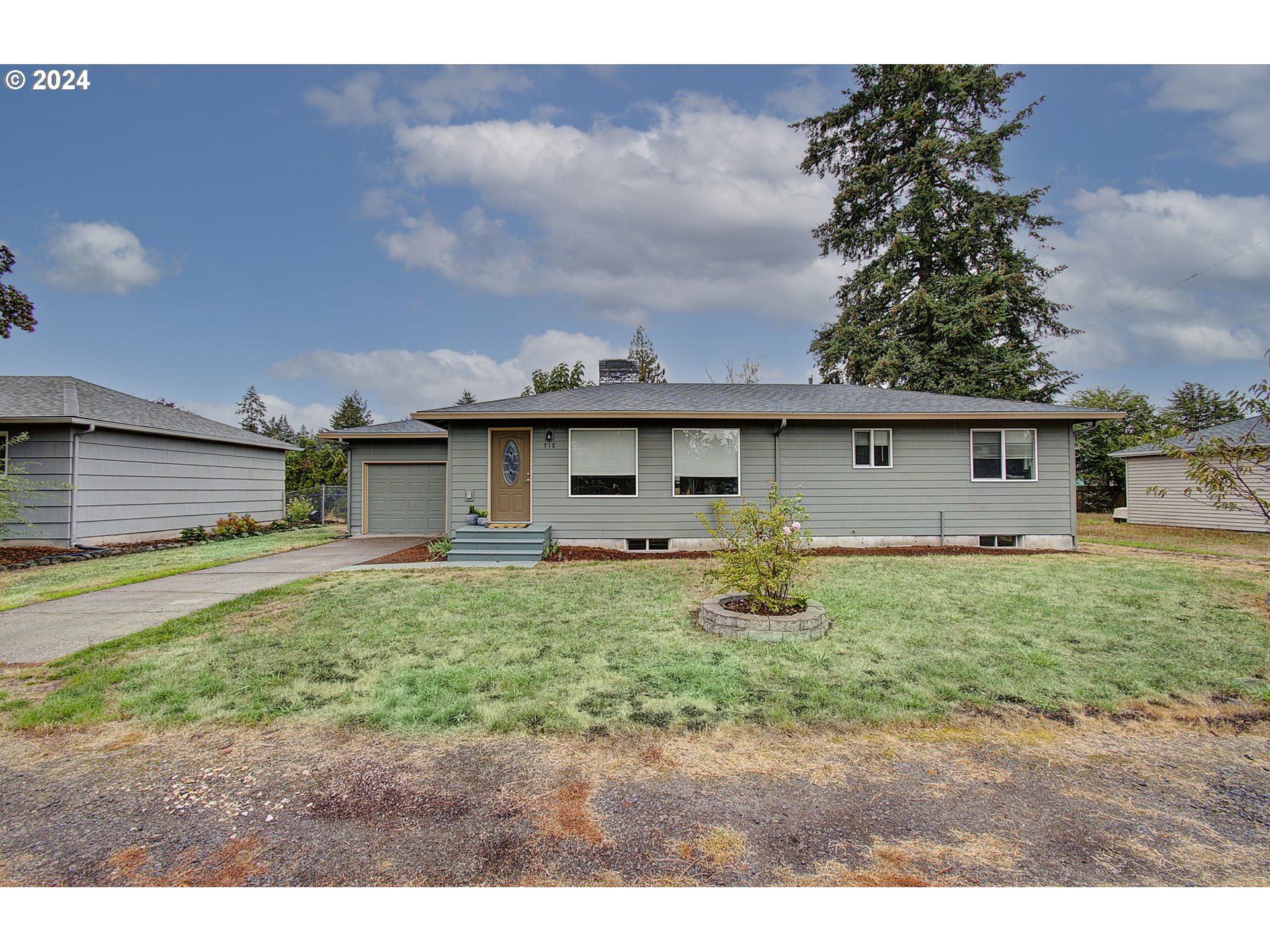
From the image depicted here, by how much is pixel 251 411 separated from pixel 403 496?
158 feet

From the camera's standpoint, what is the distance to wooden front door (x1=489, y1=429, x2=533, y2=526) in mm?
10477

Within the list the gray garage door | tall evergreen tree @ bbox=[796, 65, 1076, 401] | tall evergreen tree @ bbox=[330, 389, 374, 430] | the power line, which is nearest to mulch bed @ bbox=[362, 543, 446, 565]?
the gray garage door

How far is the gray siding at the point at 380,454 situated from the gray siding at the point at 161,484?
401 centimetres

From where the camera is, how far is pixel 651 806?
2.31 meters

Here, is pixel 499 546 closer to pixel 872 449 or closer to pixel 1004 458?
pixel 872 449

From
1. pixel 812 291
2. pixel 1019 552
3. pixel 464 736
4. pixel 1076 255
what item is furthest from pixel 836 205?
pixel 464 736

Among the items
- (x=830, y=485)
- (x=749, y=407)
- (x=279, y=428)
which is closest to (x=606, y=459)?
(x=749, y=407)

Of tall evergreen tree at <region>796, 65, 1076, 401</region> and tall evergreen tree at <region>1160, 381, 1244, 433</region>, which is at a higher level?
tall evergreen tree at <region>796, 65, 1076, 401</region>

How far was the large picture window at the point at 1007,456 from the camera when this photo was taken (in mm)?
10797

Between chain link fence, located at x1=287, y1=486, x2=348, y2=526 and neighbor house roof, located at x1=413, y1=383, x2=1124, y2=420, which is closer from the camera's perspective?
neighbor house roof, located at x1=413, y1=383, x2=1124, y2=420

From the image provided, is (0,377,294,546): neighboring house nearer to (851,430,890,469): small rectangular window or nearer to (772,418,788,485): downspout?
(772,418,788,485): downspout

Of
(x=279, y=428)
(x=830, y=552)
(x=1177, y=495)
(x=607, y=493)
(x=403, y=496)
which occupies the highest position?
(x=279, y=428)

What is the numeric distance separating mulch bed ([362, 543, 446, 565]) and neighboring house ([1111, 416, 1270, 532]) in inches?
686

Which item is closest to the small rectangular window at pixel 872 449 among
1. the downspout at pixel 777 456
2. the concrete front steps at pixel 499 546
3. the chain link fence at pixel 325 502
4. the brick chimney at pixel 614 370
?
the downspout at pixel 777 456
